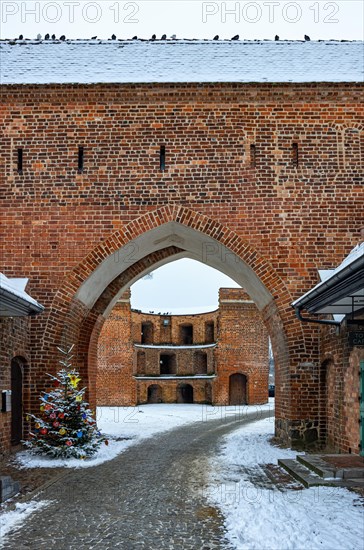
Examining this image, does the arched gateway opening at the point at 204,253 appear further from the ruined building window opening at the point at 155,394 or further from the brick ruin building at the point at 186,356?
the ruined building window opening at the point at 155,394

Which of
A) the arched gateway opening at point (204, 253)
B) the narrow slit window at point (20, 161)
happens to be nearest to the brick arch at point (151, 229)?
the arched gateway opening at point (204, 253)

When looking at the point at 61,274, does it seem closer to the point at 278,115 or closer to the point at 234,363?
the point at 278,115

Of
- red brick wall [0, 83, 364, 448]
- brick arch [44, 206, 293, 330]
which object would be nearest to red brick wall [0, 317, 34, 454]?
red brick wall [0, 83, 364, 448]

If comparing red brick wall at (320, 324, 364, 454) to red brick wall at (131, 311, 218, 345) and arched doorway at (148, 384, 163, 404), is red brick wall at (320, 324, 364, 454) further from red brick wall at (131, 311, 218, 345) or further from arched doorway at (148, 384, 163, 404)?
red brick wall at (131, 311, 218, 345)

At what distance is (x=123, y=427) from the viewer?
20.3 meters

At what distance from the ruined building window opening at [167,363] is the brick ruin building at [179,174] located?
1025 inches

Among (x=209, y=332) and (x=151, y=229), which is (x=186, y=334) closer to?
(x=209, y=332)

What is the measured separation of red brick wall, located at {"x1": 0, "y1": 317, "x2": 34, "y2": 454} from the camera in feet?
39.5

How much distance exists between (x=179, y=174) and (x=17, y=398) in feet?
19.1

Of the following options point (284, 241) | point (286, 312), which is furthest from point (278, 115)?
point (286, 312)

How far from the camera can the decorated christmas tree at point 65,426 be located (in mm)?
12102

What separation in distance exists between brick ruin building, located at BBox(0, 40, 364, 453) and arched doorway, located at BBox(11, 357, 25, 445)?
0.31 meters

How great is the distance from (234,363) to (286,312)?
836 inches

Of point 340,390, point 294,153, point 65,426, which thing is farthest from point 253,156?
point 65,426
